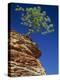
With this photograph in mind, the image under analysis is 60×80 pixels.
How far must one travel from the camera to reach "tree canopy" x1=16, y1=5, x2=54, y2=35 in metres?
1.83

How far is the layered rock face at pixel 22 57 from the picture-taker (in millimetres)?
1789

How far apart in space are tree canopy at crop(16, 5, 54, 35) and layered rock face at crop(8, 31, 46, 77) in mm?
88

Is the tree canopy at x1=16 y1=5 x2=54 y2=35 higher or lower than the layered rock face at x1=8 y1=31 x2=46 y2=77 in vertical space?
higher

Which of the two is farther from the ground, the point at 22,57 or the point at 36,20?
the point at 36,20

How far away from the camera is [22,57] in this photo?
182 centimetres

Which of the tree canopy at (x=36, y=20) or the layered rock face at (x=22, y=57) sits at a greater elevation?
the tree canopy at (x=36, y=20)

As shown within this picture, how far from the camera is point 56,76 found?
73.5 inches

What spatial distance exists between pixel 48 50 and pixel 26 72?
238 mm

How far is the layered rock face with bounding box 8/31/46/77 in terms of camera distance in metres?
1.79

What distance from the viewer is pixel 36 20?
73.4 inches

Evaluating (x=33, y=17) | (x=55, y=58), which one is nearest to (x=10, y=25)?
(x=33, y=17)

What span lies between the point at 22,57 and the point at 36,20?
296 mm

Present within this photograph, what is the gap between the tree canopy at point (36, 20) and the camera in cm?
183

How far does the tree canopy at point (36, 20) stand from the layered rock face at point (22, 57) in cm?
9
